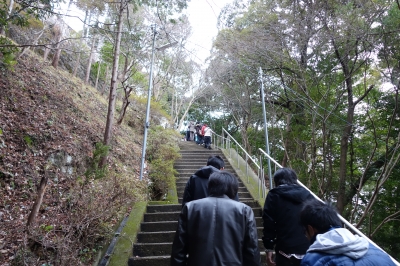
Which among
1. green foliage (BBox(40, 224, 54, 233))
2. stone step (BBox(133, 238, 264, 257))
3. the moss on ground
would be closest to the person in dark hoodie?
stone step (BBox(133, 238, 264, 257))

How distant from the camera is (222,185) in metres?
2.20

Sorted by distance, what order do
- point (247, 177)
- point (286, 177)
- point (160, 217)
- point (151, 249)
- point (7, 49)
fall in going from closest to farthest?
point (286, 177), point (151, 249), point (160, 217), point (7, 49), point (247, 177)

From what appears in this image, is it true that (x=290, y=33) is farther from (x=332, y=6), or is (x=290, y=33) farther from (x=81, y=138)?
(x=81, y=138)

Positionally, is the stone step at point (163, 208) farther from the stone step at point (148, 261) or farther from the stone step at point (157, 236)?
the stone step at point (148, 261)

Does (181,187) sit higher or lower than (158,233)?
higher

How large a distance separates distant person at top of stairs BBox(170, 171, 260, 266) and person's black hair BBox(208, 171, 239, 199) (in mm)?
61

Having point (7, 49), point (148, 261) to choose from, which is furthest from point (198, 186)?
point (7, 49)

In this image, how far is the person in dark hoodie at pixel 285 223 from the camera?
2523mm

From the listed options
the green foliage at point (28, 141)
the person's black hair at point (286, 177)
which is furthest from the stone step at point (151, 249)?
the green foliage at point (28, 141)

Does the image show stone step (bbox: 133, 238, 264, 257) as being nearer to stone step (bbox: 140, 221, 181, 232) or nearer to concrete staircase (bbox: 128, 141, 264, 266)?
concrete staircase (bbox: 128, 141, 264, 266)

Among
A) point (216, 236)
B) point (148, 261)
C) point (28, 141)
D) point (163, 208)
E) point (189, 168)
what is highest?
point (28, 141)

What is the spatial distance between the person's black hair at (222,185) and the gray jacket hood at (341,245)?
0.86 m

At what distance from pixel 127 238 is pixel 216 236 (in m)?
2.60

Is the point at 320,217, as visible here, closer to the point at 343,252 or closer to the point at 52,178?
the point at 343,252
